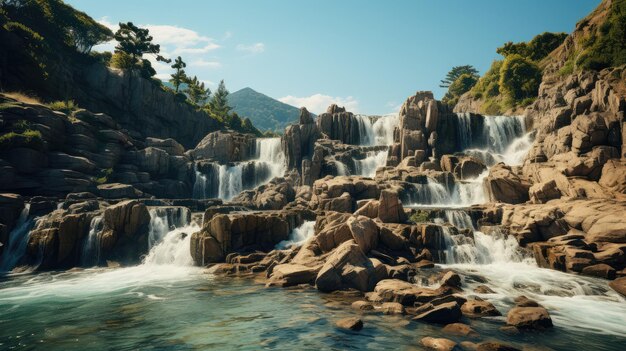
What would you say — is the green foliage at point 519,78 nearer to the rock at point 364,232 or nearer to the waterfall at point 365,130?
the waterfall at point 365,130

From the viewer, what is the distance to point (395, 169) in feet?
164

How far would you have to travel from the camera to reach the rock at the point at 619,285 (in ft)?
62.5

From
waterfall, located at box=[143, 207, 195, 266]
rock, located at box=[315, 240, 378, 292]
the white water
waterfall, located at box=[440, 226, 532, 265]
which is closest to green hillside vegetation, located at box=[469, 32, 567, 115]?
waterfall, located at box=[440, 226, 532, 265]

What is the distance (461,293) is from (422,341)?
25.5ft

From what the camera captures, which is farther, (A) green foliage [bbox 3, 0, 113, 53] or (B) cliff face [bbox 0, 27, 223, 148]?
(A) green foliage [bbox 3, 0, 113, 53]

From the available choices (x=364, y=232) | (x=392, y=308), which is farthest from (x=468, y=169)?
(x=392, y=308)

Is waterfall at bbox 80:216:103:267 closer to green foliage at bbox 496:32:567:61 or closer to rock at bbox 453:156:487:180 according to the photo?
rock at bbox 453:156:487:180

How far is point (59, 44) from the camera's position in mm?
67438

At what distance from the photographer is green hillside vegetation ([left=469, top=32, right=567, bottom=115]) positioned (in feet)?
228

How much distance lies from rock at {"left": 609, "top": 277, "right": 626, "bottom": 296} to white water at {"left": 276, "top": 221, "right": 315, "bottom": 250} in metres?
20.8

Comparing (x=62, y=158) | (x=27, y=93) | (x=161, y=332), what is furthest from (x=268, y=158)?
(x=161, y=332)

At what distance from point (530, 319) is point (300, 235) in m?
21.2

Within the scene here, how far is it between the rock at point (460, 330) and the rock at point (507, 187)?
89.7 ft

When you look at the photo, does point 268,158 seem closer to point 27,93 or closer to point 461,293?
point 27,93
